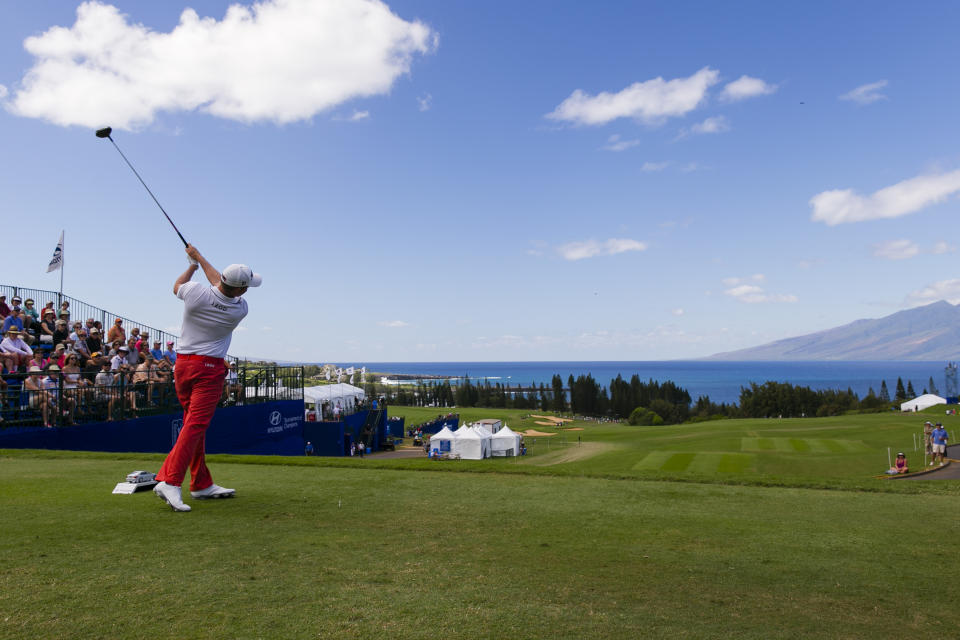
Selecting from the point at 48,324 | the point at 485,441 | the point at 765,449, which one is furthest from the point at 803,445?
the point at 48,324

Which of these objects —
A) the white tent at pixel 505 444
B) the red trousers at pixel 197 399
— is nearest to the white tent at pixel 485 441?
the white tent at pixel 505 444

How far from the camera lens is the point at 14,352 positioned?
48.5 ft

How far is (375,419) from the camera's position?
4844 centimetres

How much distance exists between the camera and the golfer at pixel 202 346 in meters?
5.63

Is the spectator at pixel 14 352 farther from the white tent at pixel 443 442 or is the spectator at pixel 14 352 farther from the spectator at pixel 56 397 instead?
the white tent at pixel 443 442

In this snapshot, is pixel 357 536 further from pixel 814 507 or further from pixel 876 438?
pixel 876 438

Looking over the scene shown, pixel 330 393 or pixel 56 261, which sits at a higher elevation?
pixel 56 261

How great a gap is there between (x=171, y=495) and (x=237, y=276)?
6.68 feet

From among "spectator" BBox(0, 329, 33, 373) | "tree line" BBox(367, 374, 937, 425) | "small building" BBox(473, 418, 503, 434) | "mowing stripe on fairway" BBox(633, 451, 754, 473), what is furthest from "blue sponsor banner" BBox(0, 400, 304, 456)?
"tree line" BBox(367, 374, 937, 425)

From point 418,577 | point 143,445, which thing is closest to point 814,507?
point 418,577

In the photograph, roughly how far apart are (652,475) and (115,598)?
703 cm

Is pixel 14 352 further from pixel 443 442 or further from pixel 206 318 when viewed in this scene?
pixel 443 442

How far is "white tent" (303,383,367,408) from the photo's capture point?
4475cm

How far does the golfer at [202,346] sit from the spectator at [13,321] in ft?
43.3
